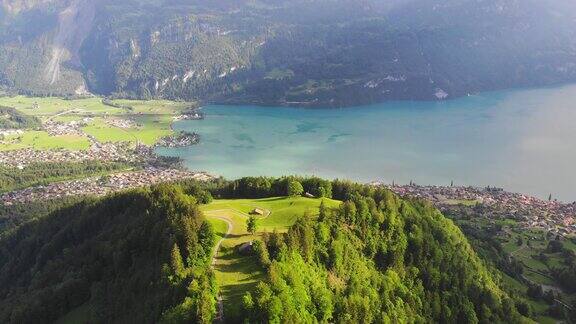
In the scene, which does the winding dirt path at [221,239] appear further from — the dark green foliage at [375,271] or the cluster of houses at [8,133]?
the cluster of houses at [8,133]

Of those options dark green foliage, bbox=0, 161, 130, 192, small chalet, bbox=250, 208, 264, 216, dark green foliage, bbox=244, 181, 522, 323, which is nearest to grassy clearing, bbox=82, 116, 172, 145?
dark green foliage, bbox=0, 161, 130, 192

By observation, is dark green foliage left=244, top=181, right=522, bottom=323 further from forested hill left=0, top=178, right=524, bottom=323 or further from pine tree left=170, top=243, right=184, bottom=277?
pine tree left=170, top=243, right=184, bottom=277

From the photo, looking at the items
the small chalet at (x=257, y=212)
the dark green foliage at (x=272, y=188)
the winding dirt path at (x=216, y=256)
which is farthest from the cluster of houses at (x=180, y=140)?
the winding dirt path at (x=216, y=256)

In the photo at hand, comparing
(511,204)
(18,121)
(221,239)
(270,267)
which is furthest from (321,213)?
(18,121)

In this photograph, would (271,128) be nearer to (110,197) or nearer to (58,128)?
(58,128)

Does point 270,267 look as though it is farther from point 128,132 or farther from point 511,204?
point 128,132

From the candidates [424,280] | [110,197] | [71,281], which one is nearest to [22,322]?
[71,281]

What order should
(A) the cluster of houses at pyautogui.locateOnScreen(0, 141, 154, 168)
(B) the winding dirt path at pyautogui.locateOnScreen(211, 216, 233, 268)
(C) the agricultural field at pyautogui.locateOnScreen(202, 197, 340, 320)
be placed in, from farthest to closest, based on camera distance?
(A) the cluster of houses at pyautogui.locateOnScreen(0, 141, 154, 168), (B) the winding dirt path at pyautogui.locateOnScreen(211, 216, 233, 268), (C) the agricultural field at pyautogui.locateOnScreen(202, 197, 340, 320)
